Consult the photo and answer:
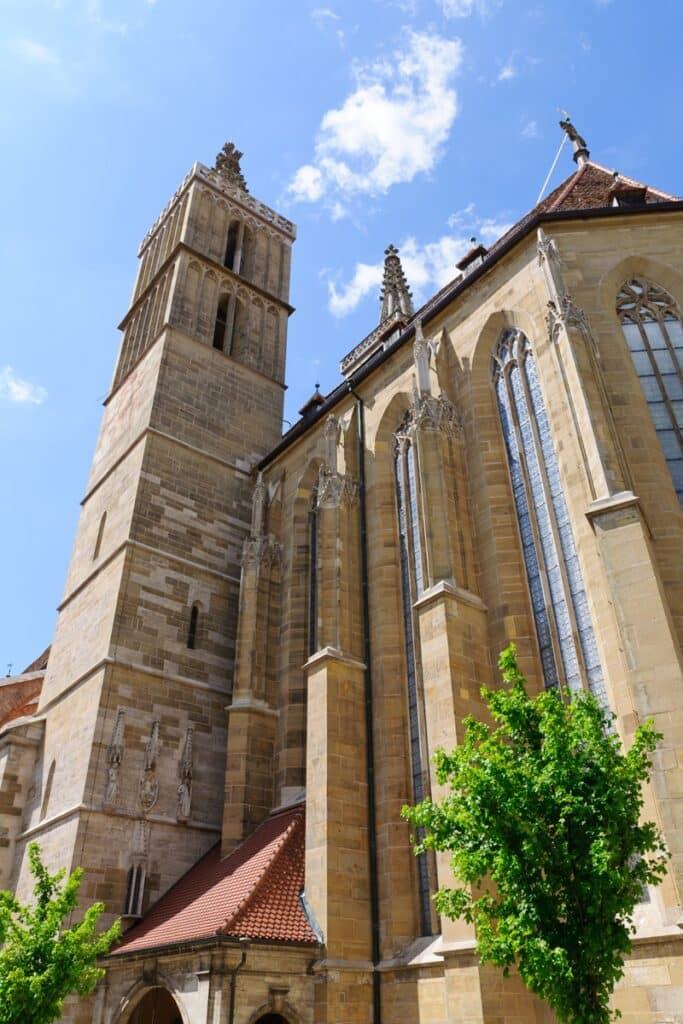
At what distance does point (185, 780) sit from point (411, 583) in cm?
616

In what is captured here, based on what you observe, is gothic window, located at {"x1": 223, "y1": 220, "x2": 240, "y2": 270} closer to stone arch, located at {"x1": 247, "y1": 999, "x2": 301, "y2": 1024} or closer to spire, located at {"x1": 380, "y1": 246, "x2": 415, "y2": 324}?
spire, located at {"x1": 380, "y1": 246, "x2": 415, "y2": 324}

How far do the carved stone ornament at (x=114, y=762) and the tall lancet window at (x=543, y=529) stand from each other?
8.43m

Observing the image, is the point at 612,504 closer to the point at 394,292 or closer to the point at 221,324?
the point at 221,324

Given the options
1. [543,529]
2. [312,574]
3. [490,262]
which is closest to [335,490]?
[312,574]

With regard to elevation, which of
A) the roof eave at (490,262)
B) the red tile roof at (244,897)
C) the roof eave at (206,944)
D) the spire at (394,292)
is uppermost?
the spire at (394,292)

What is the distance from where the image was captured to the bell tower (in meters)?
15.1

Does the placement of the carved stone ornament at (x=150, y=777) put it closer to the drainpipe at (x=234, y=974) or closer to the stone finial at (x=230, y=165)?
the drainpipe at (x=234, y=974)

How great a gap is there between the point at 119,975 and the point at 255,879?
281 cm

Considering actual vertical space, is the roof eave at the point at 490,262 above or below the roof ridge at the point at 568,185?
below

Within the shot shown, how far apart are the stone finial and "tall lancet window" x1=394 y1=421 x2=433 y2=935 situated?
17288 mm

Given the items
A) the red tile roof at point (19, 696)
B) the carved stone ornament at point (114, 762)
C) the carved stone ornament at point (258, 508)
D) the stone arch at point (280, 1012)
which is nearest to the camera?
the stone arch at point (280, 1012)

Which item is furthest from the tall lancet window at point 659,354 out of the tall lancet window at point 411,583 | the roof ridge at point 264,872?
the roof ridge at point 264,872

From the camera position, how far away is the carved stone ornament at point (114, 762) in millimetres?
14805

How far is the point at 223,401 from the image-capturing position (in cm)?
2245
